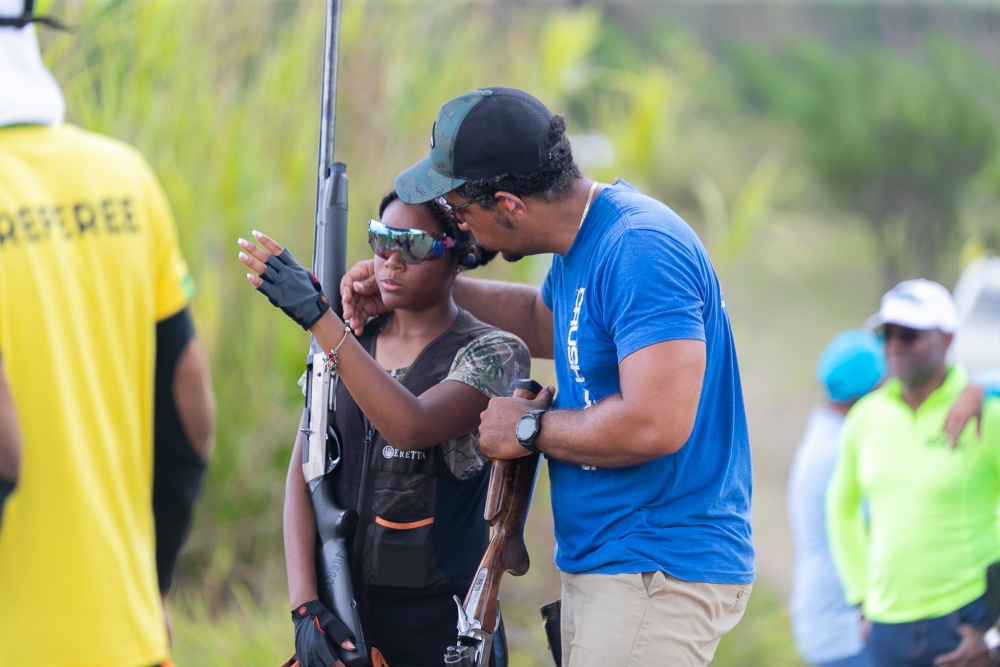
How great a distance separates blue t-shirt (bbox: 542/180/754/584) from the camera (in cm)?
235

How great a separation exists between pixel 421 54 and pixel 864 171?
27.6 ft

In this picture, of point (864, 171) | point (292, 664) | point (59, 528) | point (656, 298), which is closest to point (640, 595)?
point (656, 298)

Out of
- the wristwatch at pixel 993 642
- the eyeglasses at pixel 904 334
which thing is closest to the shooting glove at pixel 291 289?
the eyeglasses at pixel 904 334

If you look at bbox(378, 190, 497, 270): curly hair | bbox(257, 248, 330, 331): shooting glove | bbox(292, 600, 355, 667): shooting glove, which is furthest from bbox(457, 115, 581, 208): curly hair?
bbox(292, 600, 355, 667): shooting glove

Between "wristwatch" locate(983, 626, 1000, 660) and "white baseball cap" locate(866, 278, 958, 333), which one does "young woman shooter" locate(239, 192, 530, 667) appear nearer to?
"white baseball cap" locate(866, 278, 958, 333)

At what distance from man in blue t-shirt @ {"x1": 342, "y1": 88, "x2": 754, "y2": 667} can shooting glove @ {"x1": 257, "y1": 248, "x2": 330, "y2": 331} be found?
0.97 feet

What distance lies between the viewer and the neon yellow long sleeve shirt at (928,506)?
394cm

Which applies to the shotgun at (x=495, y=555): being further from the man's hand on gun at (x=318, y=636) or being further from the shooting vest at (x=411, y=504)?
the man's hand on gun at (x=318, y=636)

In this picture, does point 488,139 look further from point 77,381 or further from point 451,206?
point 77,381

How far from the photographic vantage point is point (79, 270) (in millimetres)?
2182

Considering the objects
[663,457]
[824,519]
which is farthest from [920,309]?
[663,457]

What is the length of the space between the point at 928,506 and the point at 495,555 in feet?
6.78

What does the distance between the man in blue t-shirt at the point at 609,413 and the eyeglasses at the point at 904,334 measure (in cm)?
179

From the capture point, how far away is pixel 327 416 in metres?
2.72
